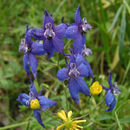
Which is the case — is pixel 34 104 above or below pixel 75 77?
below

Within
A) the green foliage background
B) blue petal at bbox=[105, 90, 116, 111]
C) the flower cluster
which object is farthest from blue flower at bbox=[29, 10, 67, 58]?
the green foliage background

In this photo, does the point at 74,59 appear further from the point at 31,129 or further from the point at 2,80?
the point at 2,80

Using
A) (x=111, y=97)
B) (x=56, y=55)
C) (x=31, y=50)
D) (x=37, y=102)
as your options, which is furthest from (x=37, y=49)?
(x=56, y=55)

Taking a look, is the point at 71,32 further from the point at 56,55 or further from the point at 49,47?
the point at 56,55

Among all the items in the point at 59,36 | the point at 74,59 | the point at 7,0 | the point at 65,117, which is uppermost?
the point at 7,0

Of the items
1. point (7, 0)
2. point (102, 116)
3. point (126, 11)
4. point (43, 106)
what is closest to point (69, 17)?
point (126, 11)

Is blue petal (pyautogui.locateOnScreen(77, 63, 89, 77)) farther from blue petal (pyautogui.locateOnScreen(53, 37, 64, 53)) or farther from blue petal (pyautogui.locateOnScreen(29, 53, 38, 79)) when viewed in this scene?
blue petal (pyautogui.locateOnScreen(29, 53, 38, 79))
